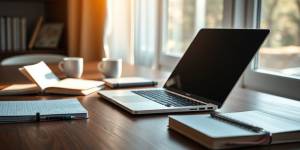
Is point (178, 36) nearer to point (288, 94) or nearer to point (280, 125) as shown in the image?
point (288, 94)

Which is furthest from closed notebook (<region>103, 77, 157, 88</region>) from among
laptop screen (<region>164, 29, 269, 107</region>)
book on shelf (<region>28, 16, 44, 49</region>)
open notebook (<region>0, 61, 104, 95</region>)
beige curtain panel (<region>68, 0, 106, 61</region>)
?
book on shelf (<region>28, 16, 44, 49</region>)

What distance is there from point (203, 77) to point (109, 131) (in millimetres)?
413

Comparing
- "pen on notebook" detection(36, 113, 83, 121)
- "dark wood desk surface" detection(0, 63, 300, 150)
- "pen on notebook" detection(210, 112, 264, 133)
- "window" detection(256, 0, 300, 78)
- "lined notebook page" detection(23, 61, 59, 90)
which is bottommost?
"dark wood desk surface" detection(0, 63, 300, 150)

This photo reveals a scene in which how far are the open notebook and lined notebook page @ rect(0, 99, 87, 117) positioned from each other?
17 centimetres

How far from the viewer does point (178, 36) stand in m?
2.57

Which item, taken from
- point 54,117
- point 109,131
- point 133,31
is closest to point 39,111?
point 54,117

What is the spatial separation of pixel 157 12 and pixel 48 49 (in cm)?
103

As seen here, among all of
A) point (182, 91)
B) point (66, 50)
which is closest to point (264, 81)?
point (182, 91)

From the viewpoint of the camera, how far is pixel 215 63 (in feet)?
4.24

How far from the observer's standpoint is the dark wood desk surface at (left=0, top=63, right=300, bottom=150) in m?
0.88

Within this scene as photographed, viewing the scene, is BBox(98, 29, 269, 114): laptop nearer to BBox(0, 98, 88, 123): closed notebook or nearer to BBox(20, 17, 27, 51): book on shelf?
BBox(0, 98, 88, 123): closed notebook

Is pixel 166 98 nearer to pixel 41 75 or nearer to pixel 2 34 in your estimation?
pixel 41 75

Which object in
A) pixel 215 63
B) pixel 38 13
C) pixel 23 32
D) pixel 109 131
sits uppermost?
pixel 38 13

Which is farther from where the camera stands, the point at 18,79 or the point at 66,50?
the point at 66,50
